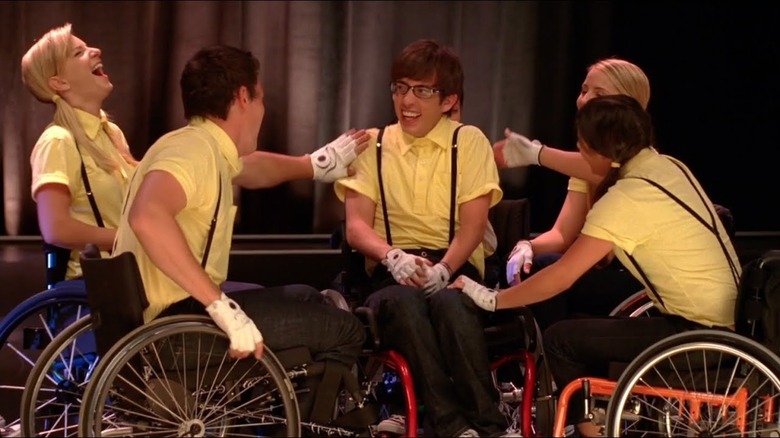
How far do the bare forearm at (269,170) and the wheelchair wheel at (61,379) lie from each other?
32.1 inches

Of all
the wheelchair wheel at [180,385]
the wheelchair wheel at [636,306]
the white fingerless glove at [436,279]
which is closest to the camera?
the wheelchair wheel at [180,385]

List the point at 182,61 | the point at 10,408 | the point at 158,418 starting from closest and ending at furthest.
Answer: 1. the point at 158,418
2. the point at 10,408
3. the point at 182,61

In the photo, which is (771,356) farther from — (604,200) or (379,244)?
(379,244)

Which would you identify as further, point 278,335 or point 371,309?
point 371,309

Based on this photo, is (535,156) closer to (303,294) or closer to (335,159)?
(335,159)

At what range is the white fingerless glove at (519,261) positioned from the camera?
12.1 ft

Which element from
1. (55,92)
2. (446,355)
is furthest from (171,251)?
(55,92)

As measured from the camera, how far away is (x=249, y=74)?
3281mm

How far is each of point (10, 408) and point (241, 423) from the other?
47.6 inches

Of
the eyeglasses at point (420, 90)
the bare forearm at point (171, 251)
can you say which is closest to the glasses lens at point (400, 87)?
the eyeglasses at point (420, 90)

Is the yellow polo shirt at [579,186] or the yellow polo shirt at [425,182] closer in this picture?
the yellow polo shirt at [425,182]

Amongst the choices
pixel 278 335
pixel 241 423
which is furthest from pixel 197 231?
pixel 241 423

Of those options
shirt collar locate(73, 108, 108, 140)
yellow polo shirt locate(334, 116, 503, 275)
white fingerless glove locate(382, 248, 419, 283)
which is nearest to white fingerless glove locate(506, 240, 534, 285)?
yellow polo shirt locate(334, 116, 503, 275)

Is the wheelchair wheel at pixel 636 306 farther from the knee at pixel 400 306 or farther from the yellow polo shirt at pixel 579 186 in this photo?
the knee at pixel 400 306
